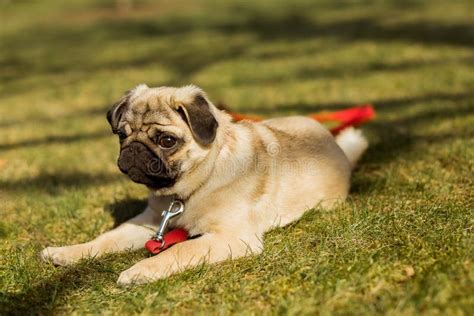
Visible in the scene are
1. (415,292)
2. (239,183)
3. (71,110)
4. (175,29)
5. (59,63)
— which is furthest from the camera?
(175,29)

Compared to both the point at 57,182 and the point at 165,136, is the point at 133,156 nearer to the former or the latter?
the point at 165,136

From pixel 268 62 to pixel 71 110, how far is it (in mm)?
4255

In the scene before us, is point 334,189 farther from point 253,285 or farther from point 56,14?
point 56,14

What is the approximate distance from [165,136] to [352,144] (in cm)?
249

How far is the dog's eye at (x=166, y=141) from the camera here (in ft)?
13.3

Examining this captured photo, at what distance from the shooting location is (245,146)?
4.42m

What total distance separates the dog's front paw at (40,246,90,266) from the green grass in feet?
0.30

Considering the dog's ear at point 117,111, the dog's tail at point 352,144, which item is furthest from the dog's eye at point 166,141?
the dog's tail at point 352,144

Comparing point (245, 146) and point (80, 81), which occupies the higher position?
point (245, 146)

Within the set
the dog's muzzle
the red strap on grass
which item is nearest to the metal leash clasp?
the red strap on grass

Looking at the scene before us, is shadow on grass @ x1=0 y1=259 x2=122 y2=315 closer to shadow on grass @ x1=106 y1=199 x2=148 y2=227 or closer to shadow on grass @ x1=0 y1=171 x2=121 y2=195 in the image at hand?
shadow on grass @ x1=106 y1=199 x2=148 y2=227

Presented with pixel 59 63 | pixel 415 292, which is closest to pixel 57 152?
pixel 415 292

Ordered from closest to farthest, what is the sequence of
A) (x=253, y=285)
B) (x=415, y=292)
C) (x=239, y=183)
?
(x=415, y=292)
(x=253, y=285)
(x=239, y=183)

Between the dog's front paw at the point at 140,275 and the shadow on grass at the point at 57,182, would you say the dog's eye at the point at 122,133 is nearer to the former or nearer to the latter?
the dog's front paw at the point at 140,275
